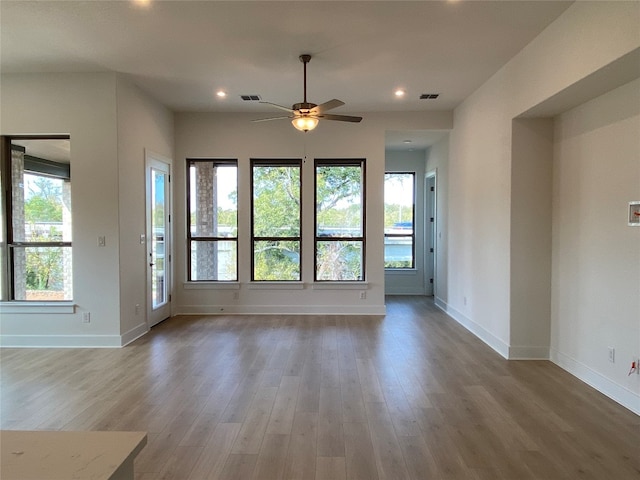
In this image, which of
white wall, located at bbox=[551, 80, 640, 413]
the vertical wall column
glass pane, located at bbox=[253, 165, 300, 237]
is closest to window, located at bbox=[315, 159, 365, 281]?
glass pane, located at bbox=[253, 165, 300, 237]

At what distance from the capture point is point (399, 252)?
7.77 meters

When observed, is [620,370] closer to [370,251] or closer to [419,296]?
[370,251]

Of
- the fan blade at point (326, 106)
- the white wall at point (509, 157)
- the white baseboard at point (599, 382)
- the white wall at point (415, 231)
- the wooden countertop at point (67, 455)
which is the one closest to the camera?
the wooden countertop at point (67, 455)

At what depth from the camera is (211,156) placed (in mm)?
5980

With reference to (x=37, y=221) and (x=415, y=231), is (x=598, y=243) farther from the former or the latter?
(x=37, y=221)

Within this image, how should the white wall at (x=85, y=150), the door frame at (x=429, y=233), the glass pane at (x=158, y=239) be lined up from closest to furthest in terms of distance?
→ the white wall at (x=85, y=150) < the glass pane at (x=158, y=239) < the door frame at (x=429, y=233)

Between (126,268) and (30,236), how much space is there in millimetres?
1238

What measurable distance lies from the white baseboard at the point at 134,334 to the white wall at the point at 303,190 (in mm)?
1043

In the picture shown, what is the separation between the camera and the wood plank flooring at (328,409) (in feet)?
7.23

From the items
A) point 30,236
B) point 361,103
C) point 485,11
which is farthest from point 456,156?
point 30,236

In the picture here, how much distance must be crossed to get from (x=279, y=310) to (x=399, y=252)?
307 cm

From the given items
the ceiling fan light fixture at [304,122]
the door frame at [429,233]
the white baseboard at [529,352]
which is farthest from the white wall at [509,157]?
the ceiling fan light fixture at [304,122]

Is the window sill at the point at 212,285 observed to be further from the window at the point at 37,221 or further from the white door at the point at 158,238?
the window at the point at 37,221

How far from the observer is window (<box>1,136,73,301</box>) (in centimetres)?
447
